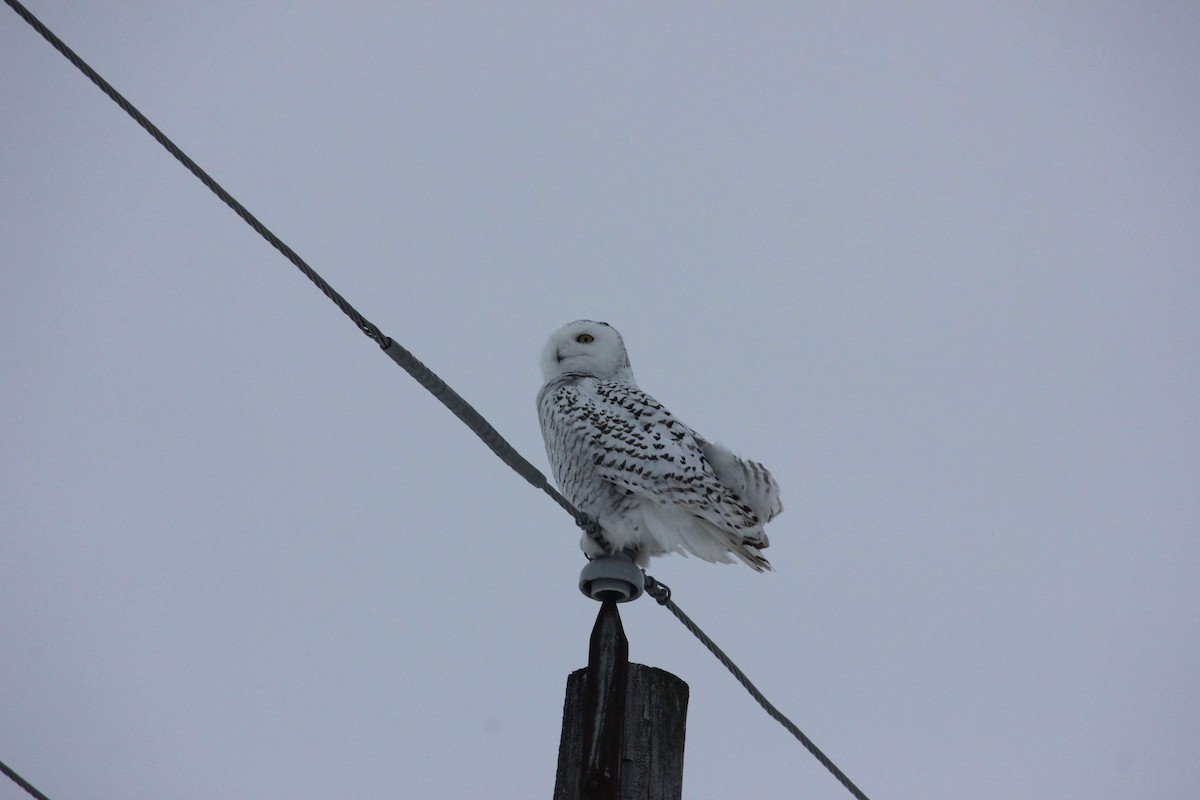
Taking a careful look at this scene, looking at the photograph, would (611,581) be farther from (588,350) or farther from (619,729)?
(588,350)

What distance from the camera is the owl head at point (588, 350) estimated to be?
4.98 m

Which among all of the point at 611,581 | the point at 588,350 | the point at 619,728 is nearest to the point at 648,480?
the point at 588,350

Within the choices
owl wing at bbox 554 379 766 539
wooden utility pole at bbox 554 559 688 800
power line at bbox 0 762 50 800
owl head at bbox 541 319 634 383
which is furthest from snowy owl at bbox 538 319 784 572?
power line at bbox 0 762 50 800

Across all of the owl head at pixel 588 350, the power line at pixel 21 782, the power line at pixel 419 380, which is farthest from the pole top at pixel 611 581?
the owl head at pixel 588 350

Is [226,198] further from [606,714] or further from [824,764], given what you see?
[824,764]

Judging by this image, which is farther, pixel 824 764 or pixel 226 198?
pixel 824 764

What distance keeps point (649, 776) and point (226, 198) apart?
4.66ft

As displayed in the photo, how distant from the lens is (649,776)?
7.47ft

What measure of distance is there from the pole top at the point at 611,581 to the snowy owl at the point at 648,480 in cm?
122

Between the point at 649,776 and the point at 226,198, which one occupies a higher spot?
the point at 226,198

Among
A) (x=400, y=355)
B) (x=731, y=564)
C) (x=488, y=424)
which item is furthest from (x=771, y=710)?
(x=731, y=564)

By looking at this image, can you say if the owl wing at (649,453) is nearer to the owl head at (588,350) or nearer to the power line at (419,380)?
the owl head at (588,350)

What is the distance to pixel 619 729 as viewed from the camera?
2.28 metres

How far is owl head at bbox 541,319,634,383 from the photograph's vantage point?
498cm
